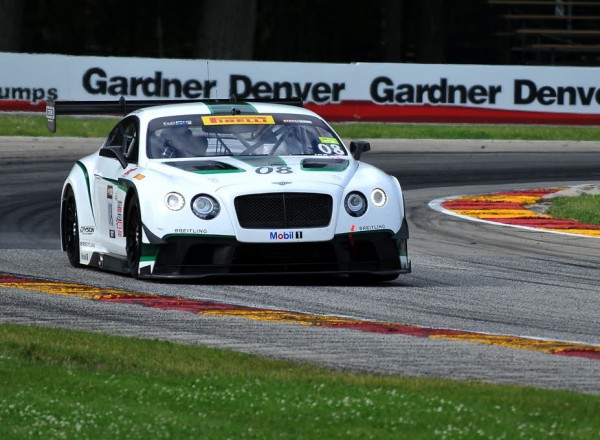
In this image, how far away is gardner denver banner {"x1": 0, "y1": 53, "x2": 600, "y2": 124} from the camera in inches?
1189

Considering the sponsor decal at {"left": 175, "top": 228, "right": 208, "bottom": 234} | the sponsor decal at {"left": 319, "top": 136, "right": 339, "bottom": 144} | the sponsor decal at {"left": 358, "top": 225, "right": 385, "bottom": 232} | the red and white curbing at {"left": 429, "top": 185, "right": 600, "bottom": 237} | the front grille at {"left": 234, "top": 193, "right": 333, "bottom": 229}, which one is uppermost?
the sponsor decal at {"left": 319, "top": 136, "right": 339, "bottom": 144}

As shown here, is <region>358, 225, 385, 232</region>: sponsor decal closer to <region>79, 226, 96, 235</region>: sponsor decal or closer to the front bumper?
the front bumper

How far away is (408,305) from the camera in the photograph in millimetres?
10539

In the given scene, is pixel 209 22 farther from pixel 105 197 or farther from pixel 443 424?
pixel 443 424

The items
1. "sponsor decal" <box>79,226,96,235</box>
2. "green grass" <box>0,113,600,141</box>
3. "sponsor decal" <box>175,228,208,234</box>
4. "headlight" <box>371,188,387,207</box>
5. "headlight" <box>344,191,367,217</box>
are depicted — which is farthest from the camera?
"green grass" <box>0,113,600,141</box>

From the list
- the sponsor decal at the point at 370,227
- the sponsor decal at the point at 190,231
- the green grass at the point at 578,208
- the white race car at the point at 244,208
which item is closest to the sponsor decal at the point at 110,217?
the white race car at the point at 244,208

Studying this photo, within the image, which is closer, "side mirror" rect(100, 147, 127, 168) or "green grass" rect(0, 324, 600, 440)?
"green grass" rect(0, 324, 600, 440)

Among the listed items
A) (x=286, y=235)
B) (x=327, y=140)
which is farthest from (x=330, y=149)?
(x=286, y=235)

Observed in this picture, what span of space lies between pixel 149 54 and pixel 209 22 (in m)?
33.5

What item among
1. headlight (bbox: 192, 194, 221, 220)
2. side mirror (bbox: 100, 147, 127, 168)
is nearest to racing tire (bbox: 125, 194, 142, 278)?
headlight (bbox: 192, 194, 221, 220)

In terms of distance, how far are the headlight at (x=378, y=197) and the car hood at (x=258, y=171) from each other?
0.22 metres

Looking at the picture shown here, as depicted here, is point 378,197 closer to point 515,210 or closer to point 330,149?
point 330,149

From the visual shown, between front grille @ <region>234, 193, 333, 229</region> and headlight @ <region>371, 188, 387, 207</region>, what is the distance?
0.34 m

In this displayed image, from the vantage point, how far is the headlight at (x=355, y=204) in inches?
447
